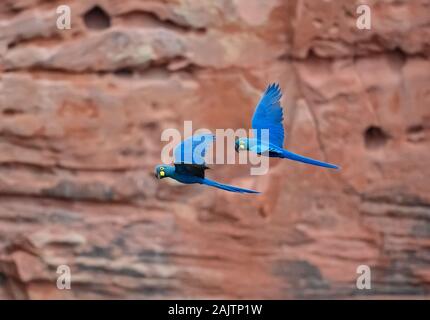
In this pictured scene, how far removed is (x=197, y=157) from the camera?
0.86 metres

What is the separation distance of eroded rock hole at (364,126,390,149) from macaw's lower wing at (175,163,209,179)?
151cm

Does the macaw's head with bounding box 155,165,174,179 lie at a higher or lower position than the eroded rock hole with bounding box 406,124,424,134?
lower

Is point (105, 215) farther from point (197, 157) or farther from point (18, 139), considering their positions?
A: point (197, 157)

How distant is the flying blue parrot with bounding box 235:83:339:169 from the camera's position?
2.77ft

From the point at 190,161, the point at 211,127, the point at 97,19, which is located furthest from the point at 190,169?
the point at 97,19

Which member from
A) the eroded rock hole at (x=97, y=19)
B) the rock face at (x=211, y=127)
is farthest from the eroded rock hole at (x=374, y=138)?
the eroded rock hole at (x=97, y=19)

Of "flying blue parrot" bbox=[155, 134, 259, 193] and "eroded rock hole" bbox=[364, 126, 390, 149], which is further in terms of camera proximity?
"eroded rock hole" bbox=[364, 126, 390, 149]

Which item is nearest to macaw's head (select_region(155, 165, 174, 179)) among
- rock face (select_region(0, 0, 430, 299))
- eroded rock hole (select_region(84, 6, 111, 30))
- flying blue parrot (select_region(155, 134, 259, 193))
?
flying blue parrot (select_region(155, 134, 259, 193))

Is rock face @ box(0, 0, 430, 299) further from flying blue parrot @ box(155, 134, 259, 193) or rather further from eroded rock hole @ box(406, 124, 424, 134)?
flying blue parrot @ box(155, 134, 259, 193)

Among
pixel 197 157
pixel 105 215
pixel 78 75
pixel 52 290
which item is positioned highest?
pixel 78 75

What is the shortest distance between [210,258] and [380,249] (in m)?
0.46

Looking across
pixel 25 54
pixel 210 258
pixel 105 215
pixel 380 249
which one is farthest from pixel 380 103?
pixel 25 54

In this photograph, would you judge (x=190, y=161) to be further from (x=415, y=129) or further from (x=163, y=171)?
(x=415, y=129)

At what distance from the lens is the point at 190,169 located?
867mm
